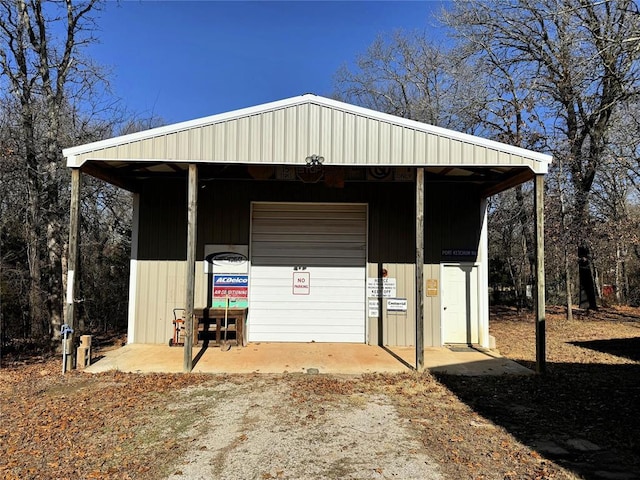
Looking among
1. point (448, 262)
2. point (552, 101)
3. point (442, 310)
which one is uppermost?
point (552, 101)

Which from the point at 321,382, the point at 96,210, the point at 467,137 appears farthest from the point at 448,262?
the point at 96,210

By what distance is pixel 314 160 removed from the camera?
267 inches

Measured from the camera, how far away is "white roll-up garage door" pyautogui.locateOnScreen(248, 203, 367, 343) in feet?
30.6

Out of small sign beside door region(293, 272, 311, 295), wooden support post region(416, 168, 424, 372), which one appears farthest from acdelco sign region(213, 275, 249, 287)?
wooden support post region(416, 168, 424, 372)

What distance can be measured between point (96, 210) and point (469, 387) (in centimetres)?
962

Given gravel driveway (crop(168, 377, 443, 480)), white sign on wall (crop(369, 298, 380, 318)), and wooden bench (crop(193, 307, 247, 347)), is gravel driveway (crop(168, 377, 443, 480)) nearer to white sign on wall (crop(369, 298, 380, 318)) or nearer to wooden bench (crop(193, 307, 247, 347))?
wooden bench (crop(193, 307, 247, 347))

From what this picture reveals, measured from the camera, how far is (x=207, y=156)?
269 inches

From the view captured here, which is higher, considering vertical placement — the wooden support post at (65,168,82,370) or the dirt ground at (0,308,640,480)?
the wooden support post at (65,168,82,370)

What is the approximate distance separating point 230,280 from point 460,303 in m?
4.81

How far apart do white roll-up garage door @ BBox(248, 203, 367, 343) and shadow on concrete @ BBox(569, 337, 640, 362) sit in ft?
16.1

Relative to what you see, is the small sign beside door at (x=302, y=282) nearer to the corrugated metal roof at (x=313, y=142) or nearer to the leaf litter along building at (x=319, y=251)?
the leaf litter along building at (x=319, y=251)

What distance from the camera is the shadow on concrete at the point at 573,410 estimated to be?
3.86m

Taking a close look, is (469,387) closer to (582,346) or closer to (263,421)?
(263,421)

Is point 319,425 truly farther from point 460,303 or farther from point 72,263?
point 460,303
